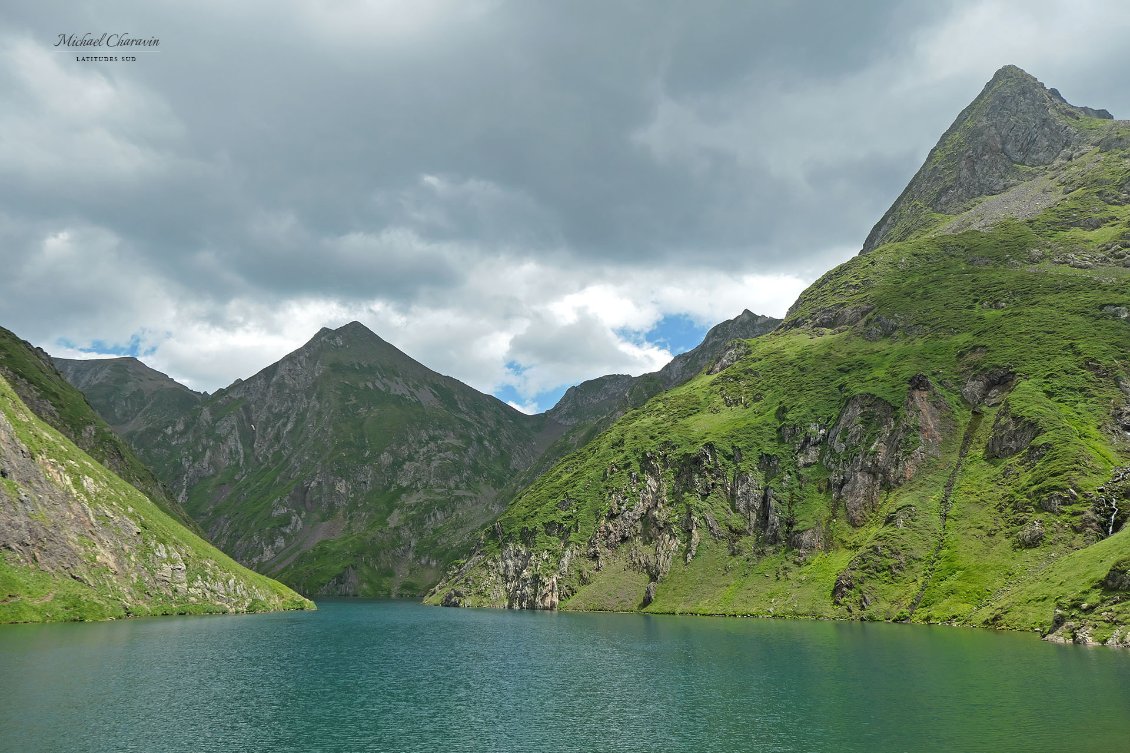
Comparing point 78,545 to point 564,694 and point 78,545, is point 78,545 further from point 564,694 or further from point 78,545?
point 564,694

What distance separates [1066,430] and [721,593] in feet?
338

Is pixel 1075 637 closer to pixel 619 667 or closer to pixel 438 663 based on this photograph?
pixel 619 667

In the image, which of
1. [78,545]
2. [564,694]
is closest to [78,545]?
[78,545]

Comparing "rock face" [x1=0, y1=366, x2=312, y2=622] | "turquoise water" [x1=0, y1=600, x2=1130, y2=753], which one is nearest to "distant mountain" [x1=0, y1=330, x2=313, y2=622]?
"rock face" [x1=0, y1=366, x2=312, y2=622]

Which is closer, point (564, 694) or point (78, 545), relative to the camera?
point (564, 694)

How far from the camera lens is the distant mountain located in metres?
130

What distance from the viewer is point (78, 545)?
14338 cm

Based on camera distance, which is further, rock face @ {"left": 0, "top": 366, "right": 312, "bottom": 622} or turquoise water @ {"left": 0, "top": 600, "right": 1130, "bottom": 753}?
rock face @ {"left": 0, "top": 366, "right": 312, "bottom": 622}

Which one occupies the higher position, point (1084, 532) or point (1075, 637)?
point (1084, 532)

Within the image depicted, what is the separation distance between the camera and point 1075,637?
98000mm

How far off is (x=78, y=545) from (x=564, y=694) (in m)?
131

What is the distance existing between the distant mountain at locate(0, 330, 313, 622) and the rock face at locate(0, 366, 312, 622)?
9.3 inches

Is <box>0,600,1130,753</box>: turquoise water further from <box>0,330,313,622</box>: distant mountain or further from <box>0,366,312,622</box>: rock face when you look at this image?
<box>0,330,313,622</box>: distant mountain

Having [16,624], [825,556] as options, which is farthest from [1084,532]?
[16,624]
